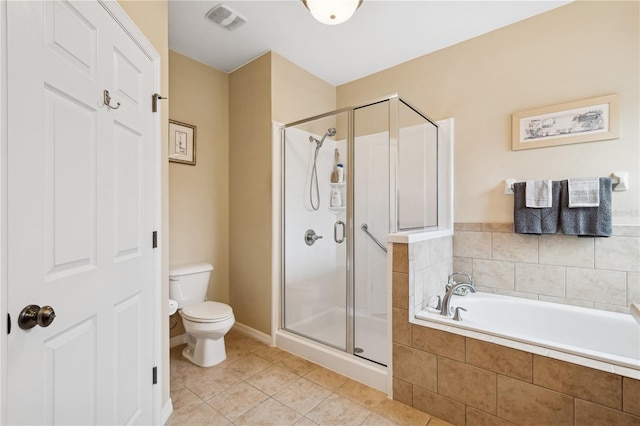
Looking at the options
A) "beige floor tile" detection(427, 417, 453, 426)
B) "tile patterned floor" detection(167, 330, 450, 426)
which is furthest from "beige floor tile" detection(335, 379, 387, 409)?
"beige floor tile" detection(427, 417, 453, 426)

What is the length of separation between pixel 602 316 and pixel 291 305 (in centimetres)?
220

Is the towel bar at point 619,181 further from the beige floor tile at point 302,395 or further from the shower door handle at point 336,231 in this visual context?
the beige floor tile at point 302,395

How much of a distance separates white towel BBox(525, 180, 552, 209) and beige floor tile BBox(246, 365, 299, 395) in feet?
6.96

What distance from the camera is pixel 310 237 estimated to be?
2.62m

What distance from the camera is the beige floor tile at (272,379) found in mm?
1997

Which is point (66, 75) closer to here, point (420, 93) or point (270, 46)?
point (270, 46)

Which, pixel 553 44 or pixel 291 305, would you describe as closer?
pixel 553 44

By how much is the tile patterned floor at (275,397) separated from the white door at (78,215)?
0.40 metres

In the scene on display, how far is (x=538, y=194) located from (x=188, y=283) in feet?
9.11

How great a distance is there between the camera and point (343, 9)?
1715 mm

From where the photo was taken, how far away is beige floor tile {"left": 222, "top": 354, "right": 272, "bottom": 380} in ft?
7.13

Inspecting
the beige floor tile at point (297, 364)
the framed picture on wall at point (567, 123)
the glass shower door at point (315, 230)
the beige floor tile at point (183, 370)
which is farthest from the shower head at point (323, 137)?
the beige floor tile at point (183, 370)

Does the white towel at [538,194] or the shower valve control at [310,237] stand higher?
the white towel at [538,194]

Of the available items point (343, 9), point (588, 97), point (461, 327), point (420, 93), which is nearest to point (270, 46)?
point (343, 9)
